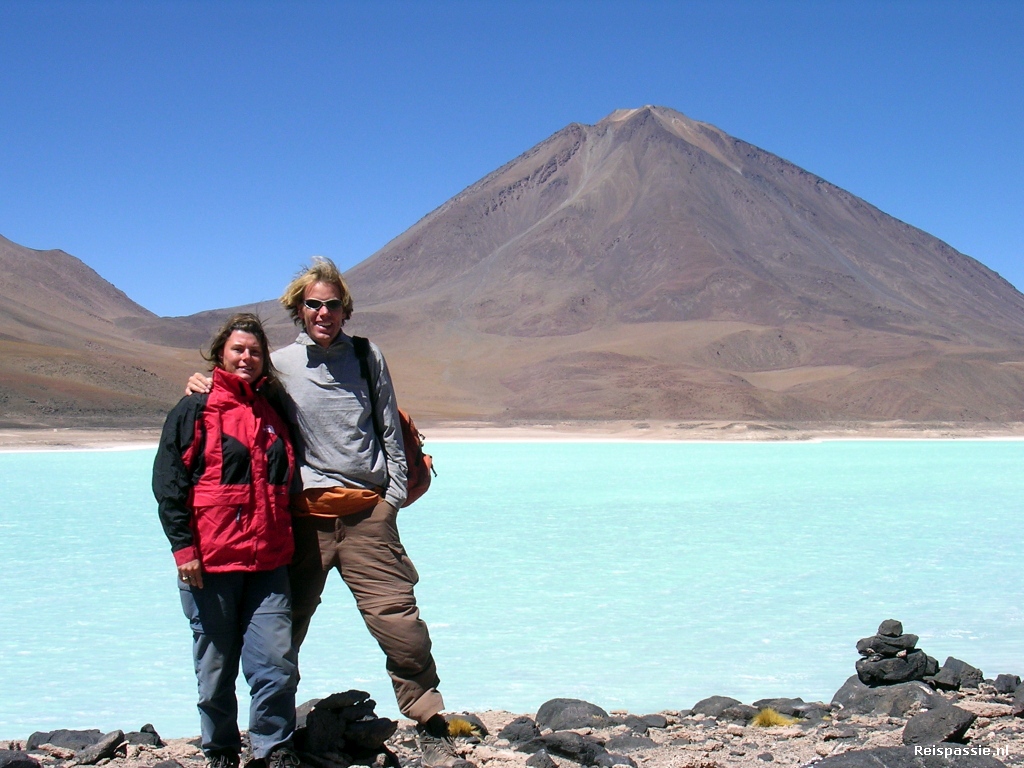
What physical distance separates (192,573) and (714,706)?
2691mm

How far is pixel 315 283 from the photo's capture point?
3.33 m

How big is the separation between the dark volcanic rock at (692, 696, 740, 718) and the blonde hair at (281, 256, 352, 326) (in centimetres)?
249

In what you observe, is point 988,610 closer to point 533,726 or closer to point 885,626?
point 885,626

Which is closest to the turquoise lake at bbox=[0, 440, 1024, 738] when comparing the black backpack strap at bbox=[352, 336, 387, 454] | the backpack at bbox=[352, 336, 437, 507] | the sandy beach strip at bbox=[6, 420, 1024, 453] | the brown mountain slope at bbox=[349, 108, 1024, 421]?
the backpack at bbox=[352, 336, 437, 507]

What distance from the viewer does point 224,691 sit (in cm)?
303

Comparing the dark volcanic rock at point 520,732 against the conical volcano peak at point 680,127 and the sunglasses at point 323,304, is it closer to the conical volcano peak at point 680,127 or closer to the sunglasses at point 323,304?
the sunglasses at point 323,304

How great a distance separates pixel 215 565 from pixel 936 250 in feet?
449

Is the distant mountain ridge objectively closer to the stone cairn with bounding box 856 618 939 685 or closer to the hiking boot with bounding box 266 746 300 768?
the stone cairn with bounding box 856 618 939 685

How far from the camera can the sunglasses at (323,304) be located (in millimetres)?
3284

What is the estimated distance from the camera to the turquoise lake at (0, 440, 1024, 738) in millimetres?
5668

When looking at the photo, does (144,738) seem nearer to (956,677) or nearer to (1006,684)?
(956,677)

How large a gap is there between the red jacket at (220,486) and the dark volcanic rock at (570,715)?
181 cm

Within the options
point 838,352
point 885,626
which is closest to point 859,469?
point 885,626

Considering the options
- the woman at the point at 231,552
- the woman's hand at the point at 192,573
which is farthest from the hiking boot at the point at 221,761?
the woman's hand at the point at 192,573
